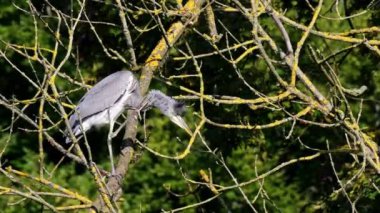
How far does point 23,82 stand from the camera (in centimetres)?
1031

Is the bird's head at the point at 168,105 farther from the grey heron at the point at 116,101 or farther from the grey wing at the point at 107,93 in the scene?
the grey wing at the point at 107,93

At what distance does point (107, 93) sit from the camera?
502 centimetres

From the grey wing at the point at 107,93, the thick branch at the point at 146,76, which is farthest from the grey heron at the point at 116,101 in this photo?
the thick branch at the point at 146,76

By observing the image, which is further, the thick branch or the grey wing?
the grey wing

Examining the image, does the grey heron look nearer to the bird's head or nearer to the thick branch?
the bird's head

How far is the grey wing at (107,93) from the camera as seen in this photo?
4.98 metres

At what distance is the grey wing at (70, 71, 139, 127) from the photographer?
4.98 m

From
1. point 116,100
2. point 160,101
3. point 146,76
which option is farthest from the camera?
point 116,100

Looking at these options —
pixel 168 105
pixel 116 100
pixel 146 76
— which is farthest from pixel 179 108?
pixel 146 76

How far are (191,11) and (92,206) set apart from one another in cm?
112

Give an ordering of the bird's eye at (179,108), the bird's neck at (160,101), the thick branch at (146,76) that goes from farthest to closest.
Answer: the bird's eye at (179,108) → the bird's neck at (160,101) → the thick branch at (146,76)

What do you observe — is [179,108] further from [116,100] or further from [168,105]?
[116,100]

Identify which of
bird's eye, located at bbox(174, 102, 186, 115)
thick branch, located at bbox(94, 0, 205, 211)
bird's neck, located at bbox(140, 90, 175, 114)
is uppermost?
thick branch, located at bbox(94, 0, 205, 211)

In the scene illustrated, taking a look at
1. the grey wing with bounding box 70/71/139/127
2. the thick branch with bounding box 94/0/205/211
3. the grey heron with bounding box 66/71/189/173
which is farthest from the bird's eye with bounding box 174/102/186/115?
the thick branch with bounding box 94/0/205/211
